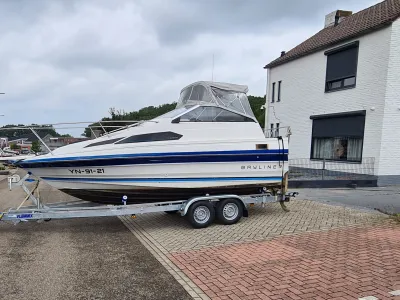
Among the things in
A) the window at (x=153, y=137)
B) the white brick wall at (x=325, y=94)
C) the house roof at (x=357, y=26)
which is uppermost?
the house roof at (x=357, y=26)

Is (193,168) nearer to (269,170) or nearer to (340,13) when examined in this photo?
(269,170)

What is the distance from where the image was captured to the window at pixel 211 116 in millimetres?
7263

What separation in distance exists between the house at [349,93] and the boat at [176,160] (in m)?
8.45

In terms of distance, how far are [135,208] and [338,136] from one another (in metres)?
12.4

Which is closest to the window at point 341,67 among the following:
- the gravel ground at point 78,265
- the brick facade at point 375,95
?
the brick facade at point 375,95

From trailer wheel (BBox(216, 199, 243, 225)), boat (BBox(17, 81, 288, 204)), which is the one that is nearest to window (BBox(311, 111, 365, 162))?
boat (BBox(17, 81, 288, 204))

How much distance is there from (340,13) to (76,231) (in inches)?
793

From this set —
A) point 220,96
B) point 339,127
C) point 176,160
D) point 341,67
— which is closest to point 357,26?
point 341,67

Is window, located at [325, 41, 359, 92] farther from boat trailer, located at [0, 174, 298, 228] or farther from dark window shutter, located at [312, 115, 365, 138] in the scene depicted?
boat trailer, located at [0, 174, 298, 228]

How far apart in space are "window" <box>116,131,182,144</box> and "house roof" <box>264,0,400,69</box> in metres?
11.4

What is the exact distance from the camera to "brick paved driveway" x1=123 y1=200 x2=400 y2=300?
404 cm

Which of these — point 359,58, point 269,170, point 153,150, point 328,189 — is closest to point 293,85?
point 359,58

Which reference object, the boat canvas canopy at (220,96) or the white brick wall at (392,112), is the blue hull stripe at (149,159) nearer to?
the boat canvas canopy at (220,96)

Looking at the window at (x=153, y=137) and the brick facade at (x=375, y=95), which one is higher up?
the brick facade at (x=375, y=95)
